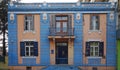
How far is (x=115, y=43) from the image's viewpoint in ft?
116

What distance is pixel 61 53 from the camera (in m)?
36.4

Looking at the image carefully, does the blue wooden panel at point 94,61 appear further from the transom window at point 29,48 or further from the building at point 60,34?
the transom window at point 29,48

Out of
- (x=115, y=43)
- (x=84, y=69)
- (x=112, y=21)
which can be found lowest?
(x=84, y=69)

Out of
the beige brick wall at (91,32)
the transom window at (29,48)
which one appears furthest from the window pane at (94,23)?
the transom window at (29,48)

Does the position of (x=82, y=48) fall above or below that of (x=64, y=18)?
below

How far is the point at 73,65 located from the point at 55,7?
20.9 ft

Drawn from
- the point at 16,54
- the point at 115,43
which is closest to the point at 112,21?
the point at 115,43

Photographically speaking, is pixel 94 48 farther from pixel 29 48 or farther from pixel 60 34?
pixel 29 48

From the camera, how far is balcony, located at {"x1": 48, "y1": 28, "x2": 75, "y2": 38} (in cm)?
3522

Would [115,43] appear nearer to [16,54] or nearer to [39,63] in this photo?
[39,63]

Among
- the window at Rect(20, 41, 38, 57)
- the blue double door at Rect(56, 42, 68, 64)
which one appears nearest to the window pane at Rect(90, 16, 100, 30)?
the blue double door at Rect(56, 42, 68, 64)

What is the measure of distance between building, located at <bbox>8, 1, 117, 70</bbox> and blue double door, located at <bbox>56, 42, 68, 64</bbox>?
0.55m

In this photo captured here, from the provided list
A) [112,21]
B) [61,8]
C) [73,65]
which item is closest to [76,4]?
[61,8]

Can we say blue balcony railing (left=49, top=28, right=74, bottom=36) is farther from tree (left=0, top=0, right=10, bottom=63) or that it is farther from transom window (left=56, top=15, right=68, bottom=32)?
tree (left=0, top=0, right=10, bottom=63)
